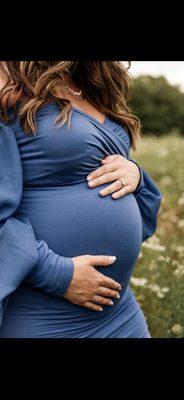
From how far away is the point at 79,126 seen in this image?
2.22 metres

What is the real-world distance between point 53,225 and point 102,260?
0.21m

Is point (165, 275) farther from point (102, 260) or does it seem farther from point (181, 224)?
point (102, 260)

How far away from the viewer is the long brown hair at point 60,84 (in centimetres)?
216

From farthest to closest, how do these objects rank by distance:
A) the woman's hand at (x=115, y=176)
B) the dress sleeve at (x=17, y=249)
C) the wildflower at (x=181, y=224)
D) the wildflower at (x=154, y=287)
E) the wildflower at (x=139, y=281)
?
the wildflower at (x=181, y=224) < the wildflower at (x=139, y=281) < the wildflower at (x=154, y=287) < the woman's hand at (x=115, y=176) < the dress sleeve at (x=17, y=249)

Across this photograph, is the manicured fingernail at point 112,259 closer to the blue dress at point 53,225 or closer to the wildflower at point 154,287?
the blue dress at point 53,225

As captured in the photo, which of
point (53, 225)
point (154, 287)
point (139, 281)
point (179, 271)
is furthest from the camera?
point (139, 281)

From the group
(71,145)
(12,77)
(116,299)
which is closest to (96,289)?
(116,299)

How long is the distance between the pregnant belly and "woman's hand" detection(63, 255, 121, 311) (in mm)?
37

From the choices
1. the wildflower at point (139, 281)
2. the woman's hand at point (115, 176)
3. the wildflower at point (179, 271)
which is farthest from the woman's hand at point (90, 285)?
the wildflower at point (139, 281)

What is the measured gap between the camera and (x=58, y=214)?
2.21m

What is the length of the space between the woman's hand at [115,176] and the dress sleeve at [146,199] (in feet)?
0.26

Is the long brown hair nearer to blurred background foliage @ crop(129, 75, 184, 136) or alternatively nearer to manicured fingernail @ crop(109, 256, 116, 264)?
manicured fingernail @ crop(109, 256, 116, 264)

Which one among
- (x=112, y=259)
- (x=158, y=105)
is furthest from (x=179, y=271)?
(x=158, y=105)
